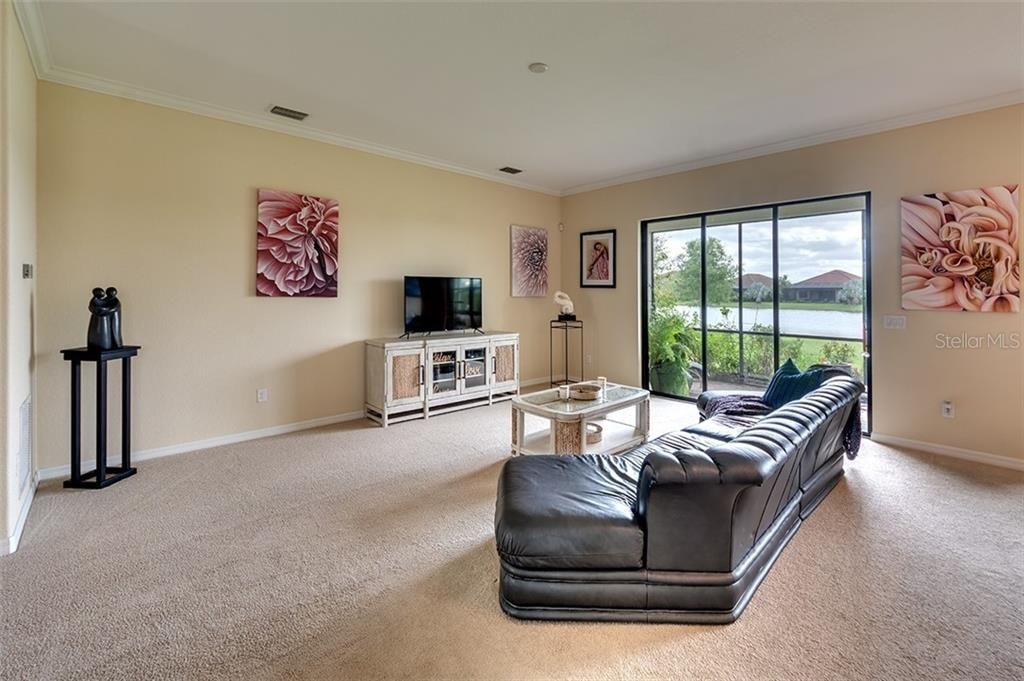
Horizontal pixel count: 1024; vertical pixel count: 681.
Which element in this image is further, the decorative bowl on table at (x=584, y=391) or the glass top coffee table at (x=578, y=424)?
the decorative bowl on table at (x=584, y=391)

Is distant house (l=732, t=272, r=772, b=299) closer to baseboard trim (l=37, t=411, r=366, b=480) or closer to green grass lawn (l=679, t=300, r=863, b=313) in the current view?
green grass lawn (l=679, t=300, r=863, b=313)

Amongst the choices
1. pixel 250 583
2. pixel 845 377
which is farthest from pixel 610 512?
pixel 845 377

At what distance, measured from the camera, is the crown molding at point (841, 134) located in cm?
358

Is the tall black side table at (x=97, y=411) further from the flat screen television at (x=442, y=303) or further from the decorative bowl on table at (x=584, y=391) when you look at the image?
the decorative bowl on table at (x=584, y=391)

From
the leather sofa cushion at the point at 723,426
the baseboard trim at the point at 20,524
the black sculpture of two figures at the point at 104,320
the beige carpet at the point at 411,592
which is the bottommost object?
the beige carpet at the point at 411,592

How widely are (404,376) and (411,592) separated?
2766 millimetres

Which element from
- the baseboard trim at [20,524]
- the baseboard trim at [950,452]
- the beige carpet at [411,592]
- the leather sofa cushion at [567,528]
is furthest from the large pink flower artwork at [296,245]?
the baseboard trim at [950,452]

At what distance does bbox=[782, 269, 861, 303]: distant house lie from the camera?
447 cm

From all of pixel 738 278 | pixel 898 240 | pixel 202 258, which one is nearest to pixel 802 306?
pixel 738 278

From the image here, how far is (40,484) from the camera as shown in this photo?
3186 mm

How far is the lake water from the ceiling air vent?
4637 millimetres

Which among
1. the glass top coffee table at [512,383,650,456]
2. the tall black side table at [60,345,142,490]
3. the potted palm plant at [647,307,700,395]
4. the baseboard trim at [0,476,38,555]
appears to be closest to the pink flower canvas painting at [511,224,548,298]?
the potted palm plant at [647,307,700,395]

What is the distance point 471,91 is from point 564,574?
129 inches

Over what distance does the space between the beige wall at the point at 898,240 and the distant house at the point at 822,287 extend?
0.30 m
